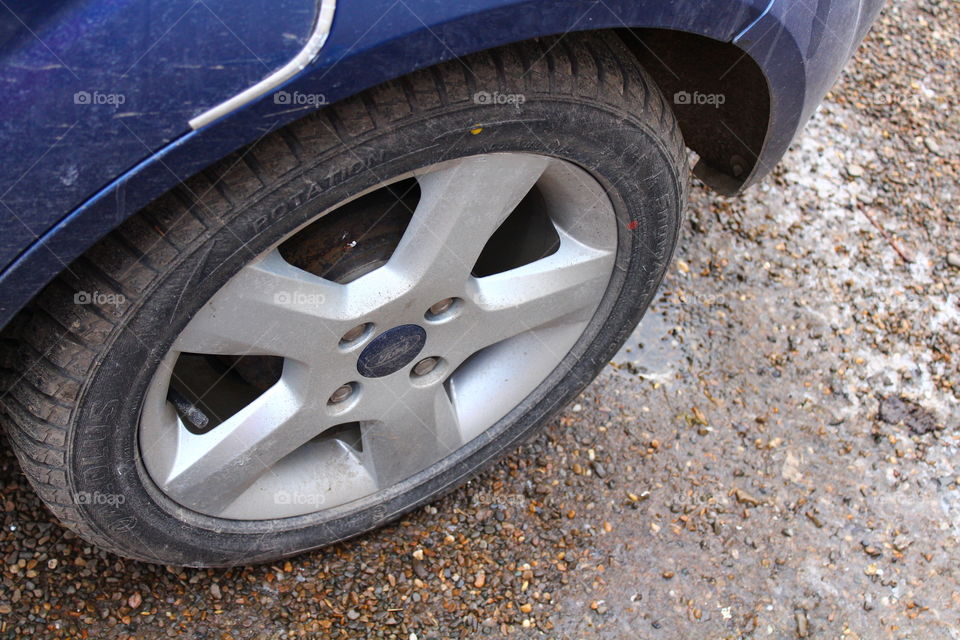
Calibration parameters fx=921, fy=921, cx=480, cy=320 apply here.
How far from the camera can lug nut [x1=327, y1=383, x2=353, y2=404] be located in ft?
5.76

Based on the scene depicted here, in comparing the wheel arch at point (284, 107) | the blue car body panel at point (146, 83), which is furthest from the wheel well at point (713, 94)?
the blue car body panel at point (146, 83)

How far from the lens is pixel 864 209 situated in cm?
316

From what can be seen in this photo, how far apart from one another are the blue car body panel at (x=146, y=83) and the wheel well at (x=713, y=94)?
56 centimetres

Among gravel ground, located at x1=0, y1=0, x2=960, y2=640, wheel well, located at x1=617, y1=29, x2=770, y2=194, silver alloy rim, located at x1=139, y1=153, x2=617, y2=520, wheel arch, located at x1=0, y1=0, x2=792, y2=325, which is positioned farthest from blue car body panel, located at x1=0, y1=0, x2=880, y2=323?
gravel ground, located at x1=0, y1=0, x2=960, y2=640

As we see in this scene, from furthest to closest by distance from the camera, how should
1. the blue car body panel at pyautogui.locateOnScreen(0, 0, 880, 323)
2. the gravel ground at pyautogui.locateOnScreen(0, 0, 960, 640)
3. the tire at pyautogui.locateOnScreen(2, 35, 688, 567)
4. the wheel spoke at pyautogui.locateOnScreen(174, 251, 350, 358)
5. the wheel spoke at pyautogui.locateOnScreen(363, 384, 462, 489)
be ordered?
the gravel ground at pyautogui.locateOnScreen(0, 0, 960, 640), the wheel spoke at pyautogui.locateOnScreen(363, 384, 462, 489), the wheel spoke at pyautogui.locateOnScreen(174, 251, 350, 358), the tire at pyautogui.locateOnScreen(2, 35, 688, 567), the blue car body panel at pyautogui.locateOnScreen(0, 0, 880, 323)

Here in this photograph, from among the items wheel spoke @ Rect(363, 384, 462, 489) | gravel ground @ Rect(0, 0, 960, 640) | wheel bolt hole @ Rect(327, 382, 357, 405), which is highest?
wheel bolt hole @ Rect(327, 382, 357, 405)

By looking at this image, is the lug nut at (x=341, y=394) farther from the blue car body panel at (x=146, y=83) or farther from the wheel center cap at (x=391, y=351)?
the blue car body panel at (x=146, y=83)

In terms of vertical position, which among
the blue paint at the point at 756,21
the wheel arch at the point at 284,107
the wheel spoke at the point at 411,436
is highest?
the wheel arch at the point at 284,107

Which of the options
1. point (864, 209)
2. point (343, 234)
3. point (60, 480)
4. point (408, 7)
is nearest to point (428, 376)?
point (343, 234)

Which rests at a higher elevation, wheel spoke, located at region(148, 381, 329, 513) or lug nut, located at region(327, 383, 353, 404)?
wheel spoke, located at region(148, 381, 329, 513)

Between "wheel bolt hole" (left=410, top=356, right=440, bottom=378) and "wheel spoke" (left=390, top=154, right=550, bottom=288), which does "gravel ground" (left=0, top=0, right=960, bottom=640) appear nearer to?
"wheel bolt hole" (left=410, top=356, right=440, bottom=378)

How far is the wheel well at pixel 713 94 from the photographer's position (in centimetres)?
172

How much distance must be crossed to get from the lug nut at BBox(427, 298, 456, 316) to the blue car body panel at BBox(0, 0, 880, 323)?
0.57m

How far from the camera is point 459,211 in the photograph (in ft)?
5.12
